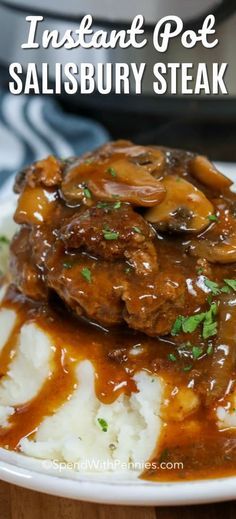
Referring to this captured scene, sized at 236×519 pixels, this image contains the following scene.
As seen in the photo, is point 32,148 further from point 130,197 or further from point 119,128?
point 130,197

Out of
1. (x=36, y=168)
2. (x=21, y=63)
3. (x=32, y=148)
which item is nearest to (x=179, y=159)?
Answer: (x=36, y=168)

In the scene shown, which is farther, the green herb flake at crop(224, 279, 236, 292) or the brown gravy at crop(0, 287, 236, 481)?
the green herb flake at crop(224, 279, 236, 292)

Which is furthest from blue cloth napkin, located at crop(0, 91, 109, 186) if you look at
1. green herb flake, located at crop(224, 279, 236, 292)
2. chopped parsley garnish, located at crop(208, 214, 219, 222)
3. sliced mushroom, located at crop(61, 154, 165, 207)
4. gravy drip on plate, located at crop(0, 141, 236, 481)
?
green herb flake, located at crop(224, 279, 236, 292)

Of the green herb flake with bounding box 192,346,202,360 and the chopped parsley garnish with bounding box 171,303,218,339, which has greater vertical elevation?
the chopped parsley garnish with bounding box 171,303,218,339

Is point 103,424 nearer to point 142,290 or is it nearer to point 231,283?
point 142,290

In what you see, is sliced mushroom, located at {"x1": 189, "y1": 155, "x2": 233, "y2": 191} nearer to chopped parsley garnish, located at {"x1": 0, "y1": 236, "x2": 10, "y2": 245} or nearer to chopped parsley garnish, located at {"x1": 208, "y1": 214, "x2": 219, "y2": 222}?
chopped parsley garnish, located at {"x1": 208, "y1": 214, "x2": 219, "y2": 222}

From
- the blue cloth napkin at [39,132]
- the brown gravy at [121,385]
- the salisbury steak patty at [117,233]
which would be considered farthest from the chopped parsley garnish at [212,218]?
the blue cloth napkin at [39,132]

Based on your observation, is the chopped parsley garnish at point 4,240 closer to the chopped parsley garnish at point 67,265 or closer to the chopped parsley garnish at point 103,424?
the chopped parsley garnish at point 67,265
